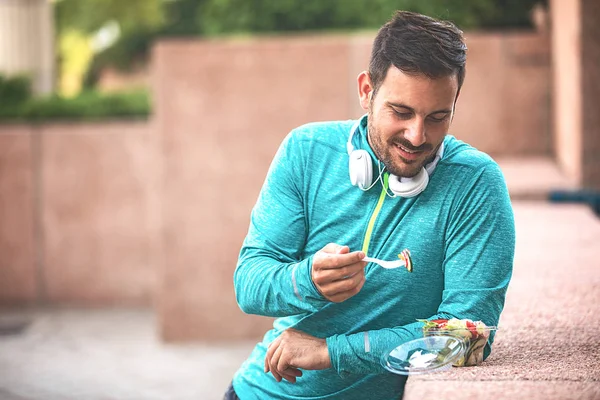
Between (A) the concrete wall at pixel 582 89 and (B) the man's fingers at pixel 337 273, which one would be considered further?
(A) the concrete wall at pixel 582 89

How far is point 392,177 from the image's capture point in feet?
8.08

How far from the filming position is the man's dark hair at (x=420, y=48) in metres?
2.33

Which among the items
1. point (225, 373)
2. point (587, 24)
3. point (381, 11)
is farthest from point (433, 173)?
point (381, 11)

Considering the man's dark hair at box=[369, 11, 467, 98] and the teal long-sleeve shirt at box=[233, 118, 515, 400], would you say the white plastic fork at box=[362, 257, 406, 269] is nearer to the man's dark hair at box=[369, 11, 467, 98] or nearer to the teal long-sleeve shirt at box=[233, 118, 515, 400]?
the teal long-sleeve shirt at box=[233, 118, 515, 400]

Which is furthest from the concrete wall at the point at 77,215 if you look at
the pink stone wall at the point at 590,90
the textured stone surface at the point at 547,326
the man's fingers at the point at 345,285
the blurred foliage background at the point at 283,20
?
the man's fingers at the point at 345,285

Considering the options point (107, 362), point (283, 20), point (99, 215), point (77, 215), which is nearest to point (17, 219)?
point (77, 215)

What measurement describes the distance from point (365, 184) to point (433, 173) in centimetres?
19

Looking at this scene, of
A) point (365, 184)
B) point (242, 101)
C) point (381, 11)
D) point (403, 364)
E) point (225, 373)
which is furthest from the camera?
point (381, 11)

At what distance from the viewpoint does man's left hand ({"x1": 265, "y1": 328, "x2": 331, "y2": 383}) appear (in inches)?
95.5

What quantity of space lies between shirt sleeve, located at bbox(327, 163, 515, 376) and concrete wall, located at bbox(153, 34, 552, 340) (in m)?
4.82

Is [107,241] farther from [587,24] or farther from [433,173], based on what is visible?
[433,173]

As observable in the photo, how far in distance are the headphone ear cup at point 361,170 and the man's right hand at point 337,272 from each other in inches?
11.5

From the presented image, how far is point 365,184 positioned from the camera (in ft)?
8.10

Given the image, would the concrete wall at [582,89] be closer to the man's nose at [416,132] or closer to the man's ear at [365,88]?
the man's ear at [365,88]
